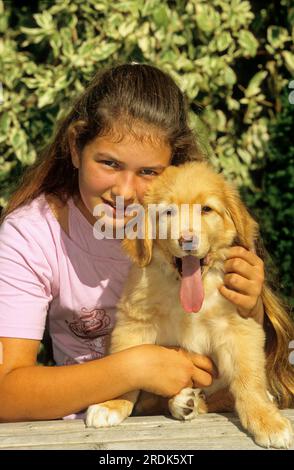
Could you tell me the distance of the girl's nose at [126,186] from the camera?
2504 millimetres

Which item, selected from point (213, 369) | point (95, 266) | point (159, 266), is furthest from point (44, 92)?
point (213, 369)

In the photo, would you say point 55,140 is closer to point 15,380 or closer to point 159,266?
point 159,266

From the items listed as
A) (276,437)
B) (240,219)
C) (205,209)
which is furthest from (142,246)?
(276,437)

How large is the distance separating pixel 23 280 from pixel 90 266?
1.03 ft

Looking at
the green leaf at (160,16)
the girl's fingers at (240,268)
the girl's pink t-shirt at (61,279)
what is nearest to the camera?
the girl's fingers at (240,268)

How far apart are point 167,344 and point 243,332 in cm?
28

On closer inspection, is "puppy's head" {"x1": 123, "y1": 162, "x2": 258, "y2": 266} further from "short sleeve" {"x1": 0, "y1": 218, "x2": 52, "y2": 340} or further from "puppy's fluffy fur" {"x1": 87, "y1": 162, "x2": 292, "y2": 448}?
"short sleeve" {"x1": 0, "y1": 218, "x2": 52, "y2": 340}

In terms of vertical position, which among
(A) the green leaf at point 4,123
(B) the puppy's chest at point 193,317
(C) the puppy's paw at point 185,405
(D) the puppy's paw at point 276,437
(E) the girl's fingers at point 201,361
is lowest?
(C) the puppy's paw at point 185,405

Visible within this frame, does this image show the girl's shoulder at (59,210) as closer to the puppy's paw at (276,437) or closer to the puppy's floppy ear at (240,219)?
the puppy's floppy ear at (240,219)

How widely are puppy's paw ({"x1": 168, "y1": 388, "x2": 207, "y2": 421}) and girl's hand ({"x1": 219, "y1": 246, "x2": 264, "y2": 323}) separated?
32 cm

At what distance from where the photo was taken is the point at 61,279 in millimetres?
2646

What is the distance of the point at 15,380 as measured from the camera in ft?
7.59

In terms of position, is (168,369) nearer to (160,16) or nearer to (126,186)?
(126,186)

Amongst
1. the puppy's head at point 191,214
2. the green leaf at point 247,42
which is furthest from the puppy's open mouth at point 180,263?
the green leaf at point 247,42
